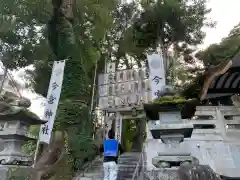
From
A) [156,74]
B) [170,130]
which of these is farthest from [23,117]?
[156,74]

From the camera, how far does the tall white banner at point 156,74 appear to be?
10037 millimetres

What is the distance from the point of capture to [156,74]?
1033 cm

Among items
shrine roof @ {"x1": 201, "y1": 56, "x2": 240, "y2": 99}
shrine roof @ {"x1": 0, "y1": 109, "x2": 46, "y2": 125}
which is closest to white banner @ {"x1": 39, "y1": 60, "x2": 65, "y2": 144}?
shrine roof @ {"x1": 0, "y1": 109, "x2": 46, "y2": 125}

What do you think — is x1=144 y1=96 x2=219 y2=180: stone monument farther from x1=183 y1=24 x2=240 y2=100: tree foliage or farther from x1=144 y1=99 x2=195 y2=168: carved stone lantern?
x1=183 y1=24 x2=240 y2=100: tree foliage

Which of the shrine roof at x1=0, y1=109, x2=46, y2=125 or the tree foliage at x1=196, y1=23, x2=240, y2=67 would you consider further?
the tree foliage at x1=196, y1=23, x2=240, y2=67

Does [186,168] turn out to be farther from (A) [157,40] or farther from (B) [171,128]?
(A) [157,40]

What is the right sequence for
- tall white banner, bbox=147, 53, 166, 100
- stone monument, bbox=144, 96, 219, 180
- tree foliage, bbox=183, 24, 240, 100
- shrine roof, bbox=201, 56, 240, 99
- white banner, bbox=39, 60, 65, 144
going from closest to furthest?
stone monument, bbox=144, 96, 219, 180 → white banner, bbox=39, 60, 65, 144 → tree foliage, bbox=183, 24, 240, 100 → shrine roof, bbox=201, 56, 240, 99 → tall white banner, bbox=147, 53, 166, 100

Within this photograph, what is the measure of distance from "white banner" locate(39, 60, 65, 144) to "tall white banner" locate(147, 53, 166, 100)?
352cm

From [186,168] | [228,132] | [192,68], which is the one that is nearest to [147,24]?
[192,68]

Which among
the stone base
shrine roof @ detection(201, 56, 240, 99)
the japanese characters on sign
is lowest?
the stone base

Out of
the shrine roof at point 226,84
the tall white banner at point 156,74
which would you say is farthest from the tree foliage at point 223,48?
the tall white banner at point 156,74

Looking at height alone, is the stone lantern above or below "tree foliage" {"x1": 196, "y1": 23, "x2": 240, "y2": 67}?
below

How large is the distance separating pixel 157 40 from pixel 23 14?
298 inches

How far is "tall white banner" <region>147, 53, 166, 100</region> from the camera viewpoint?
32.9 ft
